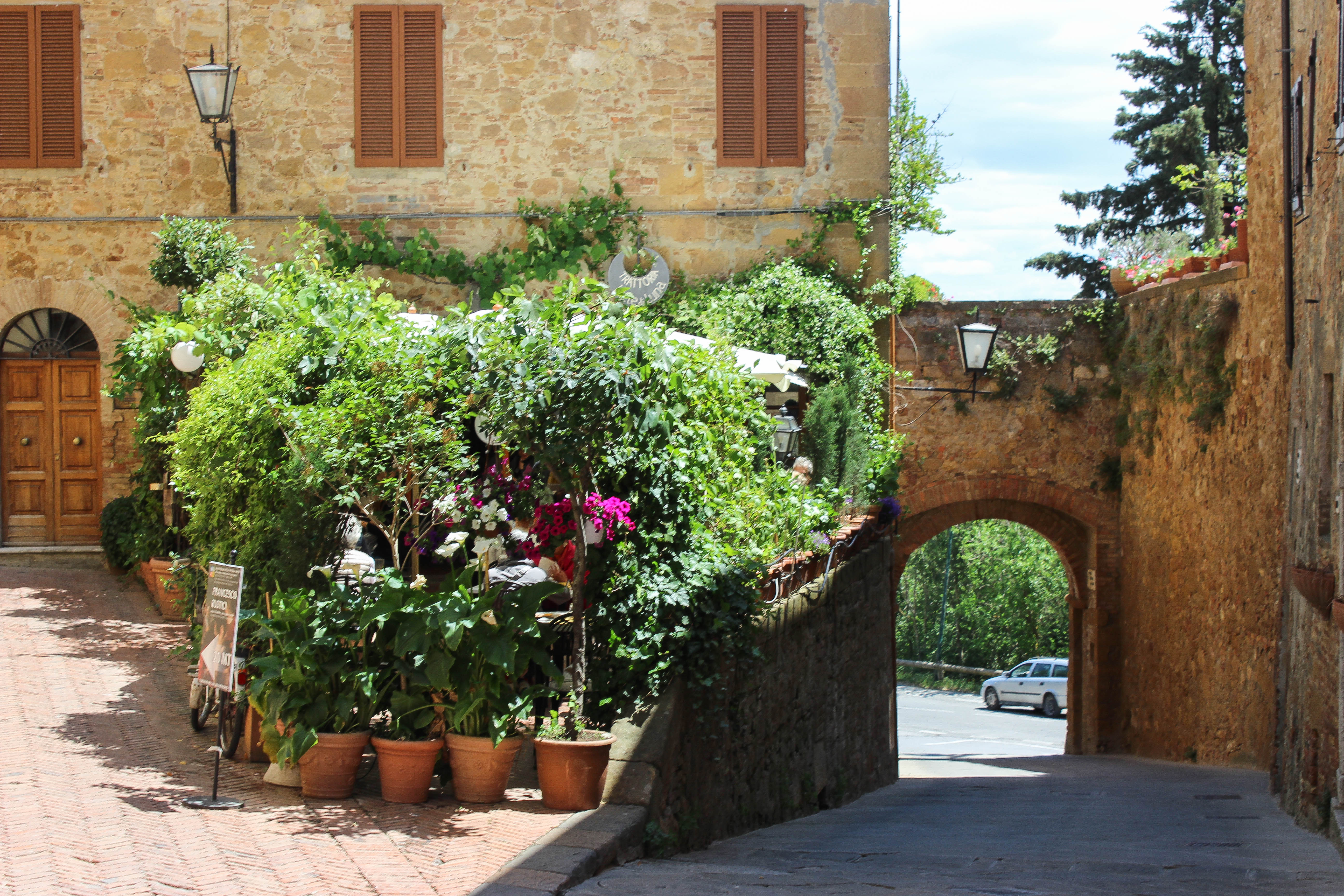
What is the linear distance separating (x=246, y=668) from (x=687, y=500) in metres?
2.33

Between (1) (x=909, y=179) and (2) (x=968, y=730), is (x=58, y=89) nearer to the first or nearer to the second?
(1) (x=909, y=179)

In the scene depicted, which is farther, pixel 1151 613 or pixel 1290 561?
pixel 1151 613

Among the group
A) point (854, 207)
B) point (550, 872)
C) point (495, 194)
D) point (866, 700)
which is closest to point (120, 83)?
point (495, 194)

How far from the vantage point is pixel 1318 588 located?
7332 millimetres

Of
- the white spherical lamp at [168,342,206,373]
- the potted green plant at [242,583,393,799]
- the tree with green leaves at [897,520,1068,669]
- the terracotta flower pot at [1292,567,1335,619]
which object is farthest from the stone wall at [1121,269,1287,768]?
the tree with green leaves at [897,520,1068,669]

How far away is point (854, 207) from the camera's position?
41.2 feet

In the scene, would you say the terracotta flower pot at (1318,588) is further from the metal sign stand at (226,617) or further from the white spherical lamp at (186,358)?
the white spherical lamp at (186,358)

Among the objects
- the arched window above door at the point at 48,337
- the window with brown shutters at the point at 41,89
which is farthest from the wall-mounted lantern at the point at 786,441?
the window with brown shutters at the point at 41,89

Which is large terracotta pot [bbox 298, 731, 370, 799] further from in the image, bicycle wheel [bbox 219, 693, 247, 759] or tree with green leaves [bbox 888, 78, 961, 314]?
tree with green leaves [bbox 888, 78, 961, 314]

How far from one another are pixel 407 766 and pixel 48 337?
8484 mm

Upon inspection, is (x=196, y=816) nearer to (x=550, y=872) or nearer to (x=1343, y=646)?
(x=550, y=872)

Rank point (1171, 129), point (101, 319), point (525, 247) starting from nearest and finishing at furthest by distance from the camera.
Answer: point (101, 319) → point (525, 247) → point (1171, 129)

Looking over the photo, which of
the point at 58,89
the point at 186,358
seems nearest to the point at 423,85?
the point at 58,89

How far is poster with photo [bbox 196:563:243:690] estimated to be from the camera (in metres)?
5.64
